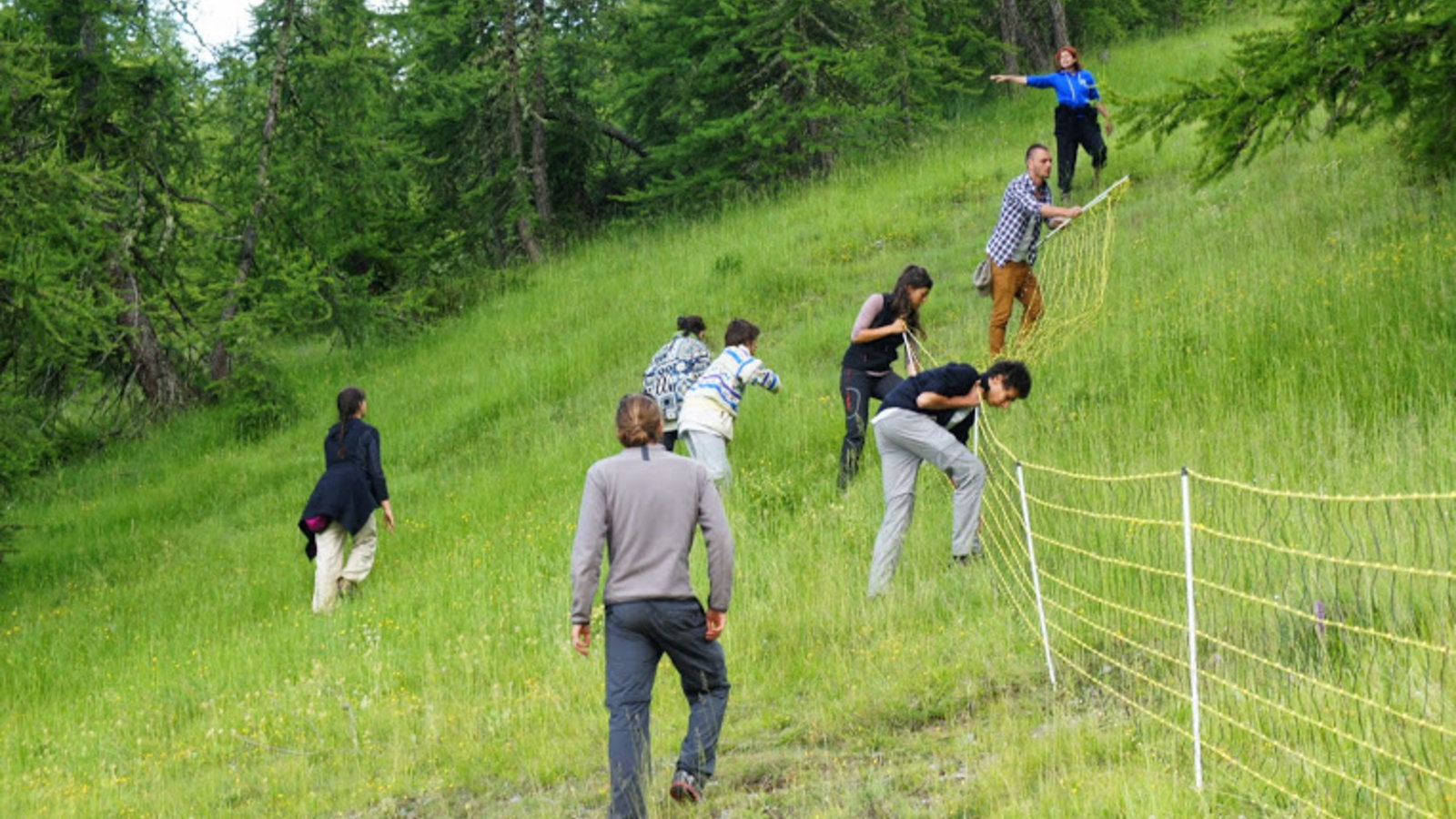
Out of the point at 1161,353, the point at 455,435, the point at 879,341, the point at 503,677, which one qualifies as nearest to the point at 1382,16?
the point at 1161,353

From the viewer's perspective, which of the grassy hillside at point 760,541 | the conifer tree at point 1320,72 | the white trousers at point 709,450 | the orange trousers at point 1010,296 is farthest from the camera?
the orange trousers at point 1010,296

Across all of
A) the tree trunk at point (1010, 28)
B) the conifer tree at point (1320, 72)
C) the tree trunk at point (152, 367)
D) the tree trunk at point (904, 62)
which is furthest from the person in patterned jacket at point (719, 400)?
the tree trunk at point (1010, 28)

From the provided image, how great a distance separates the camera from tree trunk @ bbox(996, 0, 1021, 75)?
2378 cm

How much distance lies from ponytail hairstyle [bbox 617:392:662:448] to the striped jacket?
4240mm

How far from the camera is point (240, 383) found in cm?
1872

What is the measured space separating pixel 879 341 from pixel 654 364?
1.97 meters

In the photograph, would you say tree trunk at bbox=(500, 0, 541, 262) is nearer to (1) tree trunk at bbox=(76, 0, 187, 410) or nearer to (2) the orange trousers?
(1) tree trunk at bbox=(76, 0, 187, 410)

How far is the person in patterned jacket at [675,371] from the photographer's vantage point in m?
11.0

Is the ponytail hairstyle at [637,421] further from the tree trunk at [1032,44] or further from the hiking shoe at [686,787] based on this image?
the tree trunk at [1032,44]

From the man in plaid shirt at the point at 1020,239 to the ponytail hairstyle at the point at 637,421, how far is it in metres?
6.01

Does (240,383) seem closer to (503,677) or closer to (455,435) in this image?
(455,435)

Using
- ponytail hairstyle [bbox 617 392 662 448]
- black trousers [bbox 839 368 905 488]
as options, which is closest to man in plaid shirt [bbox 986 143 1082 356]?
black trousers [bbox 839 368 905 488]

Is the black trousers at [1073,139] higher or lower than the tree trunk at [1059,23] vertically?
lower

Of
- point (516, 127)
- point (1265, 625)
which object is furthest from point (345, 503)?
point (516, 127)
